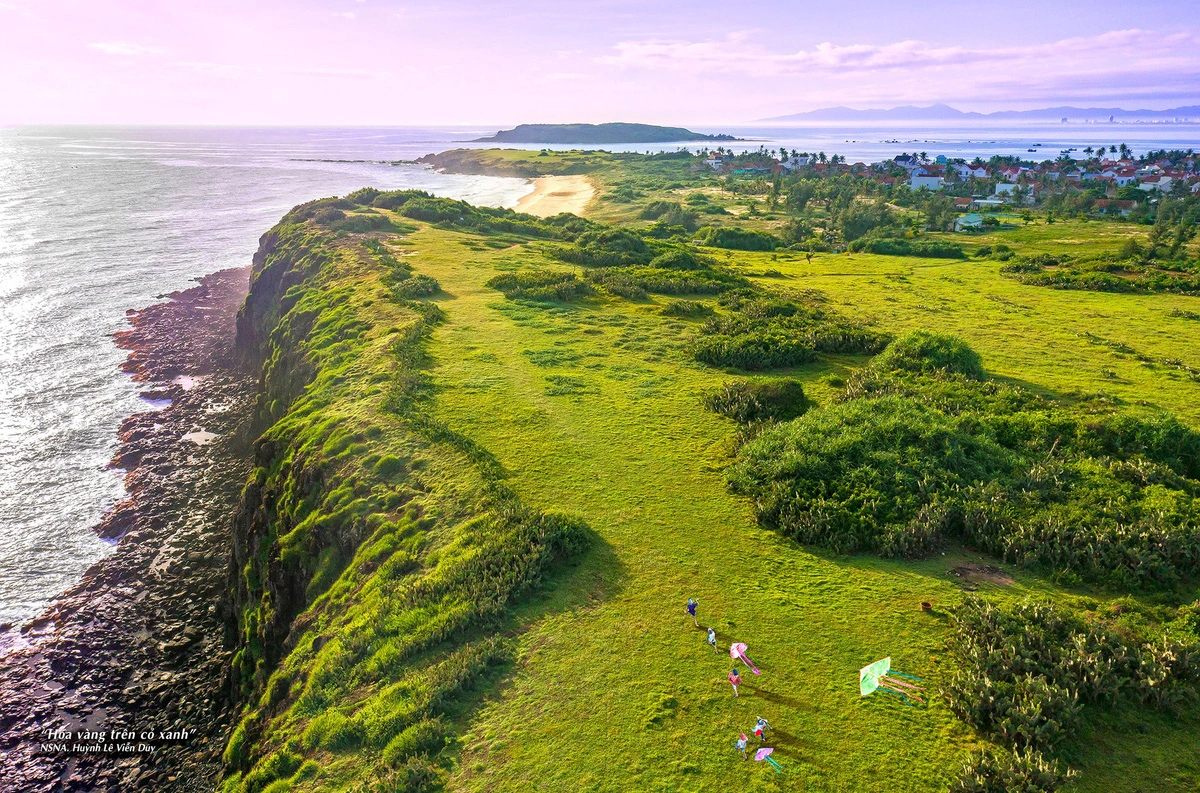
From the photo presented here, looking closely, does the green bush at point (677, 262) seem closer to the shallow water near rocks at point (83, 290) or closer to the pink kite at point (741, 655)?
the shallow water near rocks at point (83, 290)

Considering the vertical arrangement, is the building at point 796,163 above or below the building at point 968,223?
above

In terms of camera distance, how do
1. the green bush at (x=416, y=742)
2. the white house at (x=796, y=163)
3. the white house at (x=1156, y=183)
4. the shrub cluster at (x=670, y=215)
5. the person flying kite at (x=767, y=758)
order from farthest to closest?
the white house at (x=796, y=163) < the white house at (x=1156, y=183) < the shrub cluster at (x=670, y=215) < the green bush at (x=416, y=742) < the person flying kite at (x=767, y=758)

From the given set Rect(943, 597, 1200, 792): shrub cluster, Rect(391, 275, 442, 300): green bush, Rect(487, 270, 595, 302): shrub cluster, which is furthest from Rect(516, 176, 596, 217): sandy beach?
Rect(943, 597, 1200, 792): shrub cluster

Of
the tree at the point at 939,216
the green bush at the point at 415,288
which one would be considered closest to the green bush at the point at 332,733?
the green bush at the point at 415,288

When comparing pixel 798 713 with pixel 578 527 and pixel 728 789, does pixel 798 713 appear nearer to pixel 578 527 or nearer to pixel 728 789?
pixel 728 789

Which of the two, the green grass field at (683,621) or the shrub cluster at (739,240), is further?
the shrub cluster at (739,240)

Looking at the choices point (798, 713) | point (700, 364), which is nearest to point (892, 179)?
point (700, 364)

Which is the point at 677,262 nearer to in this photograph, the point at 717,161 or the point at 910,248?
the point at 910,248

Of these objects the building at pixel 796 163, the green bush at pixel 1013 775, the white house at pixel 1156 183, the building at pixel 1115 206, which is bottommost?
the green bush at pixel 1013 775
